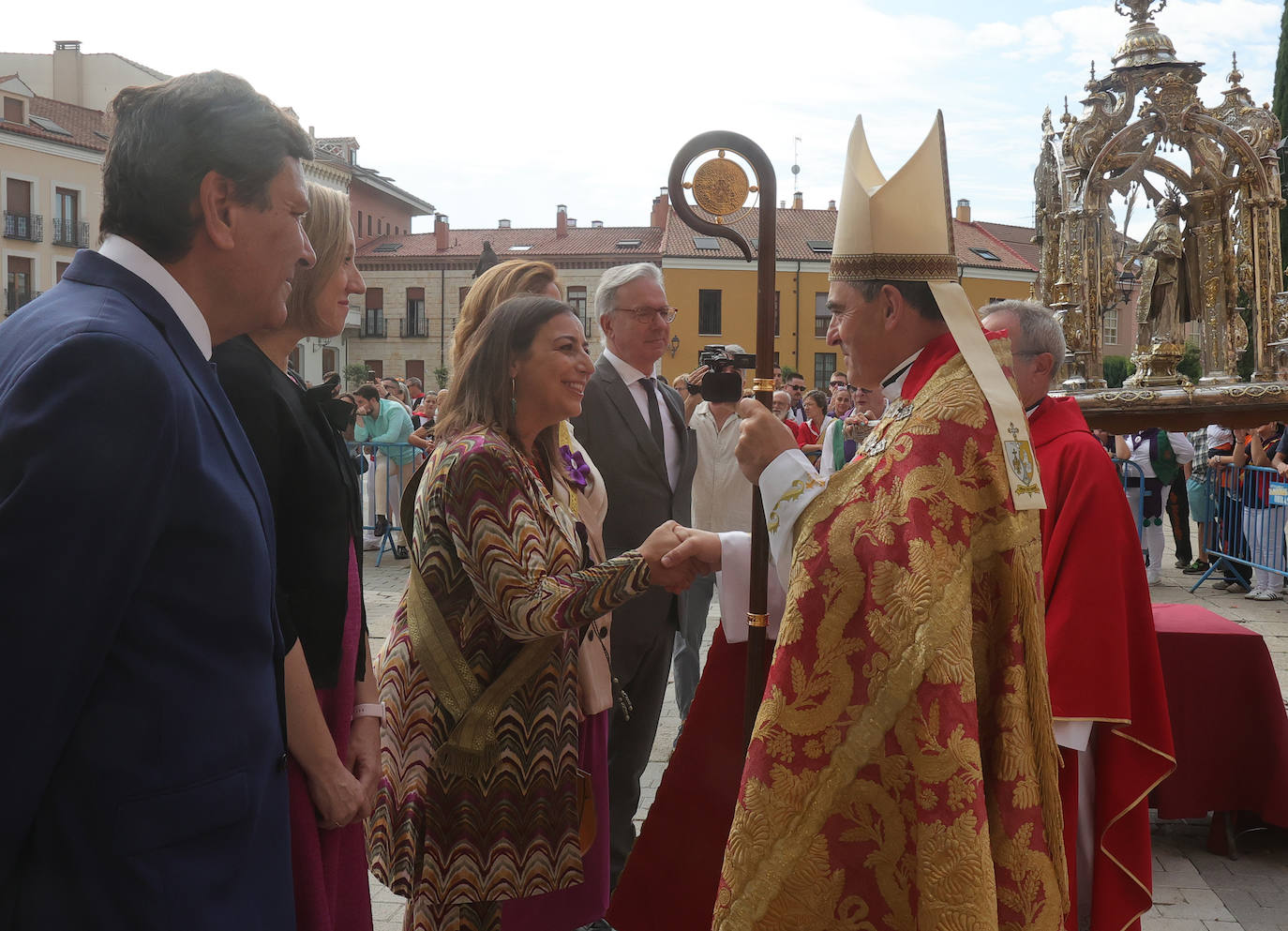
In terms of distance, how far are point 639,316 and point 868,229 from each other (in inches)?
75.4

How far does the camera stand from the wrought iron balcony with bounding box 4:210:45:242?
121 ft

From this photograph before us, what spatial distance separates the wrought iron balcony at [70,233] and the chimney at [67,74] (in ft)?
20.4

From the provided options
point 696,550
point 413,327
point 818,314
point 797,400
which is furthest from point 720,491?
point 413,327

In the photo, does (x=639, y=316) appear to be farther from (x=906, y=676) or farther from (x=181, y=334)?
(x=181, y=334)

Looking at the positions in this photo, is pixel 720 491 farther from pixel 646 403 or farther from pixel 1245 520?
pixel 1245 520

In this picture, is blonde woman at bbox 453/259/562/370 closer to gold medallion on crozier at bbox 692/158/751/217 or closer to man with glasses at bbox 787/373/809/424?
gold medallion on crozier at bbox 692/158/751/217

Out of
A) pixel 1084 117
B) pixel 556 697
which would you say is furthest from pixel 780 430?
pixel 1084 117

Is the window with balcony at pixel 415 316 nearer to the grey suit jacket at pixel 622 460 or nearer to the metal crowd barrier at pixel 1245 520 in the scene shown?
the metal crowd barrier at pixel 1245 520

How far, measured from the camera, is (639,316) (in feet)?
13.8

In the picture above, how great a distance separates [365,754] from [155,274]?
114cm

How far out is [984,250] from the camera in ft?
155

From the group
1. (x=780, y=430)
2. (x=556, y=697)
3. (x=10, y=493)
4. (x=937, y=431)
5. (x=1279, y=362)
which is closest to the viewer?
(x=10, y=493)

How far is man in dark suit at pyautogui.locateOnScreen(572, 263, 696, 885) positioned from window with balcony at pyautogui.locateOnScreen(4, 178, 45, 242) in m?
39.8

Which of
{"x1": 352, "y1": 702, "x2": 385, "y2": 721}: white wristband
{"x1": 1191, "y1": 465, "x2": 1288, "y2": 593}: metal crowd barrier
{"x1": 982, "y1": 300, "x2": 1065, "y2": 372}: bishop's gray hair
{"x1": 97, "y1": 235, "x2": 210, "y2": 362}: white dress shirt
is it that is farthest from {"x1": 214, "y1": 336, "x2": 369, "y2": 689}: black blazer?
{"x1": 1191, "y1": 465, "x2": 1288, "y2": 593}: metal crowd barrier
